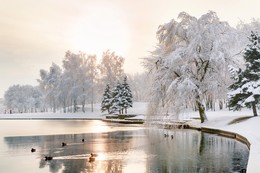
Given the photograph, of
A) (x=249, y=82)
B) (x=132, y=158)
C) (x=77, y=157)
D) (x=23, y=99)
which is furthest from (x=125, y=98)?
(x=23, y=99)

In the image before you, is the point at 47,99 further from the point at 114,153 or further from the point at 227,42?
the point at 114,153

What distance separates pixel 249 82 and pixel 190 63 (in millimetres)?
7664

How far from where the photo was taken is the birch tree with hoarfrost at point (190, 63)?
4094 centimetres

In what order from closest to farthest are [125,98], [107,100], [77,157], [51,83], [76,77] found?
1. [77,157]
2. [125,98]
3. [107,100]
4. [76,77]
5. [51,83]

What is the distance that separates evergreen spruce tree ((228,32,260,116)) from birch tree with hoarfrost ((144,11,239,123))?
6.93 ft

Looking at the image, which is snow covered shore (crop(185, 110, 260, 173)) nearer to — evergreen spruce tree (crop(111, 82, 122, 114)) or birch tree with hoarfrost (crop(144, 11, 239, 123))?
birch tree with hoarfrost (crop(144, 11, 239, 123))

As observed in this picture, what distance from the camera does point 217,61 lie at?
41250 millimetres

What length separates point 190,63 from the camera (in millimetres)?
43656

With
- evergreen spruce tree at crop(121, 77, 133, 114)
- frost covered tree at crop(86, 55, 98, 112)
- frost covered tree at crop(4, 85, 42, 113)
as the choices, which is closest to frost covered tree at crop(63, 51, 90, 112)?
frost covered tree at crop(86, 55, 98, 112)

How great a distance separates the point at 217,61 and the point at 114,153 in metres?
21.2

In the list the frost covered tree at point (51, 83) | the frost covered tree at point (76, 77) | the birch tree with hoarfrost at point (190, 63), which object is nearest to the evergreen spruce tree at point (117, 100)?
the frost covered tree at point (76, 77)

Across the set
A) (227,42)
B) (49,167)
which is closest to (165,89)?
(227,42)

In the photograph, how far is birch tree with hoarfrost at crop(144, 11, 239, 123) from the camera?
40938 mm

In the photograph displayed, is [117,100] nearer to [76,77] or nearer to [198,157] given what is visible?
[76,77]
